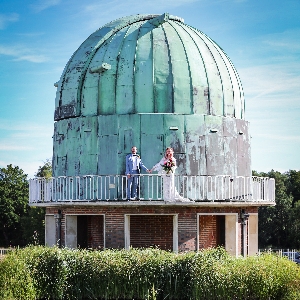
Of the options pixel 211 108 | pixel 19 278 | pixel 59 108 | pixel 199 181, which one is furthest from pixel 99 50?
pixel 19 278

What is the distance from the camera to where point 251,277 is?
832 inches

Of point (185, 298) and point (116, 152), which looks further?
point (116, 152)

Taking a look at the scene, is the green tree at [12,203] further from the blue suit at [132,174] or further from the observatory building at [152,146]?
the blue suit at [132,174]

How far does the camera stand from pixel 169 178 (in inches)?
1017

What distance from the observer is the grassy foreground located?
21.1 meters

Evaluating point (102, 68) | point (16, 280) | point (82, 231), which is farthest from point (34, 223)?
point (16, 280)

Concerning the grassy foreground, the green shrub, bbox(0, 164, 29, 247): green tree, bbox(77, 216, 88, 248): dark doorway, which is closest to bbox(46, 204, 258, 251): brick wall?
bbox(77, 216, 88, 248): dark doorway

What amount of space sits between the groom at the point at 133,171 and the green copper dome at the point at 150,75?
7.12ft

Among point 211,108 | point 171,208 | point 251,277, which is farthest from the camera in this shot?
point 211,108

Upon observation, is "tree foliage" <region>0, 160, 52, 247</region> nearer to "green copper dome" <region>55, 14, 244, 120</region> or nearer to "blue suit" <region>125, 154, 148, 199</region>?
"green copper dome" <region>55, 14, 244, 120</region>

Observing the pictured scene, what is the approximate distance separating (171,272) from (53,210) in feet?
29.8

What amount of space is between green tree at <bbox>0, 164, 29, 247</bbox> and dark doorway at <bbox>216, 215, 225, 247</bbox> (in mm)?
36939

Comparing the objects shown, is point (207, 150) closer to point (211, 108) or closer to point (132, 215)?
point (211, 108)

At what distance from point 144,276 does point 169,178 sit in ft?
16.8
